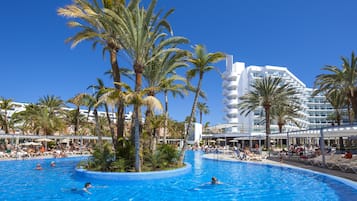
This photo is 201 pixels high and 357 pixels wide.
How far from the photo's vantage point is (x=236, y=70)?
90062 mm

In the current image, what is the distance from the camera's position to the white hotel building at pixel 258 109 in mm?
79750

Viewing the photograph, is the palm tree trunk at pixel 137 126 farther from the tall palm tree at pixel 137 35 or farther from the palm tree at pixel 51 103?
the palm tree at pixel 51 103

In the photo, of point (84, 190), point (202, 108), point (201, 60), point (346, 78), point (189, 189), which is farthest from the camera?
point (202, 108)

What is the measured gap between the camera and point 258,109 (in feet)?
263

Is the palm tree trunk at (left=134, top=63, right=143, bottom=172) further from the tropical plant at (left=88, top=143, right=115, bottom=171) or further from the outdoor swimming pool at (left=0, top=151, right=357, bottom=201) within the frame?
the tropical plant at (left=88, top=143, right=115, bottom=171)

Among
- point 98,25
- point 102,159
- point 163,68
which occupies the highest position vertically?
point 98,25

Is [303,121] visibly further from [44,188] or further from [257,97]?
[44,188]

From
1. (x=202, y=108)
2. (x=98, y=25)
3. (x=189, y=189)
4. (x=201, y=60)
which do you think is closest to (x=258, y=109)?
(x=202, y=108)

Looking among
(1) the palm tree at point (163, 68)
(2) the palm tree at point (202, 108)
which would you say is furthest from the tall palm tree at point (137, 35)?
(2) the palm tree at point (202, 108)

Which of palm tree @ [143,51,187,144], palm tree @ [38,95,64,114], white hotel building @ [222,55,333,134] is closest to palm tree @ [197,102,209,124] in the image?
white hotel building @ [222,55,333,134]

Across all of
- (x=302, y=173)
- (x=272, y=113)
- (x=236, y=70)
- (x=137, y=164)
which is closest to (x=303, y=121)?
(x=236, y=70)

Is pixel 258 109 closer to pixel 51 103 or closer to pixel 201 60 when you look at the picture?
pixel 51 103

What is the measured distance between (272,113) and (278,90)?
9.82 m

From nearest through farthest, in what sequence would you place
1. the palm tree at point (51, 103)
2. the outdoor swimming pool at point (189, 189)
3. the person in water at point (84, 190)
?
the outdoor swimming pool at point (189, 189) < the person in water at point (84, 190) < the palm tree at point (51, 103)
